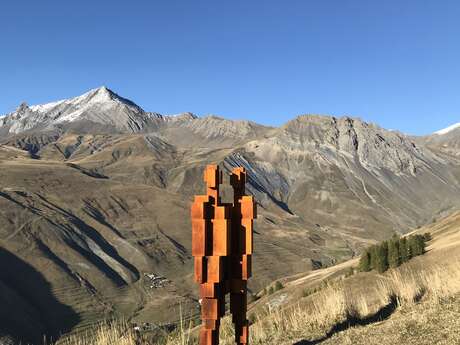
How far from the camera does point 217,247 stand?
571 centimetres

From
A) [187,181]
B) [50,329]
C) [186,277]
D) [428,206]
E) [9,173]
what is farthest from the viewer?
[428,206]

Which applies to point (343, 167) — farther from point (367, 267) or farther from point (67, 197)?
point (367, 267)

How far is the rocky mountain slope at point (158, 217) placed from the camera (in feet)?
177

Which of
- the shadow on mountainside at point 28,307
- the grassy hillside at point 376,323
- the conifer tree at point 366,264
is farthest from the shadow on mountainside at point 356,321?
the shadow on mountainside at point 28,307

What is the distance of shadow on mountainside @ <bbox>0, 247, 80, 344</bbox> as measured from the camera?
4078cm

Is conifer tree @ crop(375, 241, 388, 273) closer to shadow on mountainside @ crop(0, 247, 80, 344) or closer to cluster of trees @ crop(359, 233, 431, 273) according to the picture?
cluster of trees @ crop(359, 233, 431, 273)

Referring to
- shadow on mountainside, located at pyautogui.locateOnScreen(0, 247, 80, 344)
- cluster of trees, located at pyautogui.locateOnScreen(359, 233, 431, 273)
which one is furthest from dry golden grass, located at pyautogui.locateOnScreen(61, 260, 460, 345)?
shadow on mountainside, located at pyautogui.locateOnScreen(0, 247, 80, 344)

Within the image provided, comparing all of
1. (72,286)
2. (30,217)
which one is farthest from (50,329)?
(30,217)

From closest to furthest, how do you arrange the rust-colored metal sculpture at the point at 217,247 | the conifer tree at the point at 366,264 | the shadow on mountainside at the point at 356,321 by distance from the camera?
the rust-colored metal sculpture at the point at 217,247
the shadow on mountainside at the point at 356,321
the conifer tree at the point at 366,264

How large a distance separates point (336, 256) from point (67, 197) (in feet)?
170

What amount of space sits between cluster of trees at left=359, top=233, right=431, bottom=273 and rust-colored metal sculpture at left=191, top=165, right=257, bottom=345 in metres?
18.0

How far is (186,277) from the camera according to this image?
215 feet

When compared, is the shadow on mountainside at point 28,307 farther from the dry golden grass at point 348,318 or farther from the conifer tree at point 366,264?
the dry golden grass at point 348,318

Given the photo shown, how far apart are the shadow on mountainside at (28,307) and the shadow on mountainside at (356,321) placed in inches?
1399
